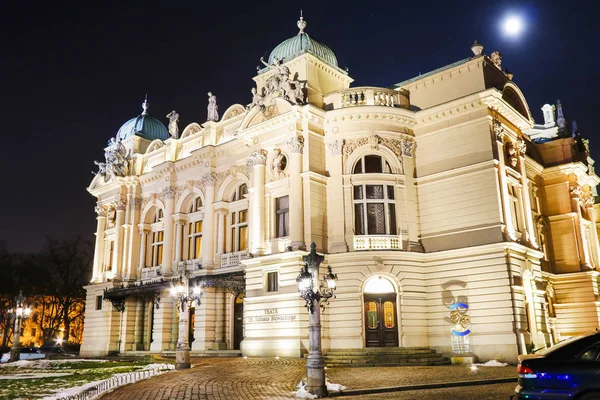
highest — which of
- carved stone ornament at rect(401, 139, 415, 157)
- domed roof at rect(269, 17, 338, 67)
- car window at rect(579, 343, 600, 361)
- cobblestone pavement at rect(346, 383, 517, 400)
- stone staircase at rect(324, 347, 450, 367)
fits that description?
domed roof at rect(269, 17, 338, 67)

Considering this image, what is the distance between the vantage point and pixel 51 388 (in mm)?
16547

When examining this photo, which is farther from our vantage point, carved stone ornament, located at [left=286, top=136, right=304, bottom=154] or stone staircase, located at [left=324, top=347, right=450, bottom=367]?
carved stone ornament, located at [left=286, top=136, right=304, bottom=154]

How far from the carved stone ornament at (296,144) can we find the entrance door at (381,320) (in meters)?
8.46

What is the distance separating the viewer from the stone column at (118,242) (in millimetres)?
41688

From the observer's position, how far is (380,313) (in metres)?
26.9

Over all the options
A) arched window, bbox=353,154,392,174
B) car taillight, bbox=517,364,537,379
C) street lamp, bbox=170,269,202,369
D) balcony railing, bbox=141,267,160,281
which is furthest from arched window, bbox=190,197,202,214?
car taillight, bbox=517,364,537,379

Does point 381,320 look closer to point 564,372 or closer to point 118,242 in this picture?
point 564,372

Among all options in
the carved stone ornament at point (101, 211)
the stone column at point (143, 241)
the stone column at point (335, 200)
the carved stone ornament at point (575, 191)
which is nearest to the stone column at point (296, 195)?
the stone column at point (335, 200)

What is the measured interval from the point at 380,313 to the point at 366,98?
11620 millimetres

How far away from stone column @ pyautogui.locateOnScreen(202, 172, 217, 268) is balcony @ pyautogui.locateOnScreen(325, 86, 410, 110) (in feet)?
33.7

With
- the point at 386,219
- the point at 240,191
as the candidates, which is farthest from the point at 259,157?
the point at 386,219

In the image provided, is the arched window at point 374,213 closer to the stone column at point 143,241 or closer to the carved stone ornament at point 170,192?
the carved stone ornament at point 170,192

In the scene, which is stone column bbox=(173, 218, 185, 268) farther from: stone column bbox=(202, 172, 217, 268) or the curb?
the curb

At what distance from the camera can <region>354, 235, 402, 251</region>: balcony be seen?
2780cm
